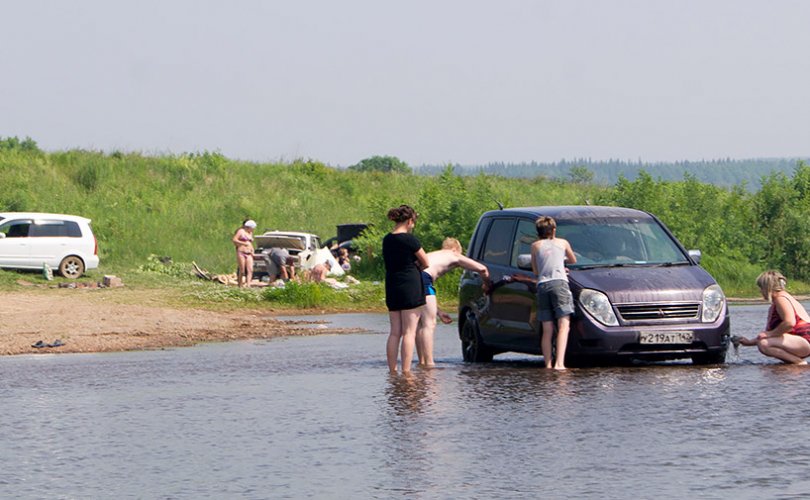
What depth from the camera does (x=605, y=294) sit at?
1465 cm

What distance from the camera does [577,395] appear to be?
12.4 m

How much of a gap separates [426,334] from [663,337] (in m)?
2.57

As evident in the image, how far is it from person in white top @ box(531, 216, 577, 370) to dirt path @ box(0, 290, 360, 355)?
271 inches

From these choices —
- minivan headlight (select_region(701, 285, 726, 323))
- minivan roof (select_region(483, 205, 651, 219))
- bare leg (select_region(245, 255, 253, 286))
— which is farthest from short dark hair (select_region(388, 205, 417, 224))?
bare leg (select_region(245, 255, 253, 286))

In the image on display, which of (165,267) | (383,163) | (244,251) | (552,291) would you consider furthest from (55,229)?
(383,163)

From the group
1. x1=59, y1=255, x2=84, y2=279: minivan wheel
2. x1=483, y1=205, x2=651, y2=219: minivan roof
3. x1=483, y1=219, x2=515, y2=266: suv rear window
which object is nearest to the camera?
x1=483, y1=205, x2=651, y2=219: minivan roof

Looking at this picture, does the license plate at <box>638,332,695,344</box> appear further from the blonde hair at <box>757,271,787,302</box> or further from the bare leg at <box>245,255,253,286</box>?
the bare leg at <box>245,255,253,286</box>

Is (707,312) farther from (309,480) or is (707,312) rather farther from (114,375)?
(309,480)

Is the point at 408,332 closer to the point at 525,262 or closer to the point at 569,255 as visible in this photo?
the point at 525,262

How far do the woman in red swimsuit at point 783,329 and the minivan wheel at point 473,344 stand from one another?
3.04 metres

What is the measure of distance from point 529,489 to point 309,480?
135 centimetres

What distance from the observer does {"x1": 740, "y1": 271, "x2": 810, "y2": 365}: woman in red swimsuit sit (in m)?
14.7

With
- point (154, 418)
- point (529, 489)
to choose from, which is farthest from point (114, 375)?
point (529, 489)

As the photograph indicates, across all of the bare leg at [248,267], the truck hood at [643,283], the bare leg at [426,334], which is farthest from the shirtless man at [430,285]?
the bare leg at [248,267]
